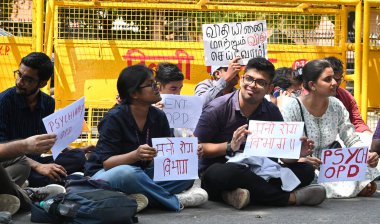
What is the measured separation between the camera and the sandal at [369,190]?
7.46 meters

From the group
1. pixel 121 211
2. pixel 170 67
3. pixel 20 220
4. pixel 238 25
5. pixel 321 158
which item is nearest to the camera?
pixel 121 211

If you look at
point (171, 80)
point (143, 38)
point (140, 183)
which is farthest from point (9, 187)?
point (143, 38)

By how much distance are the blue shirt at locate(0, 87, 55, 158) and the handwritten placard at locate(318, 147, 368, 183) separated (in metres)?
2.26

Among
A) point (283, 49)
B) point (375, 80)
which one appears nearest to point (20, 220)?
point (283, 49)

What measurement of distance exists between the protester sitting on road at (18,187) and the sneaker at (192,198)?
2.97ft

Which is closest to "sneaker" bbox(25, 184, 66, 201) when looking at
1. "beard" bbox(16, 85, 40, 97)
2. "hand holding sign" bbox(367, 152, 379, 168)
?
"beard" bbox(16, 85, 40, 97)

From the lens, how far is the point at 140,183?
6.20m

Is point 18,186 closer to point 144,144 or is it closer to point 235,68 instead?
point 144,144

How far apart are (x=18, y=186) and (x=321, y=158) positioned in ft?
7.78

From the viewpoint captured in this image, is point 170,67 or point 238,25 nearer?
point 170,67

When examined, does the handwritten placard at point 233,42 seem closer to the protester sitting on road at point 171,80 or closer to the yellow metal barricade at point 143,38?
the protester sitting on road at point 171,80

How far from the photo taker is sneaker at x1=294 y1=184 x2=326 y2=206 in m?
6.75

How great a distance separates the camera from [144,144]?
20.7 ft

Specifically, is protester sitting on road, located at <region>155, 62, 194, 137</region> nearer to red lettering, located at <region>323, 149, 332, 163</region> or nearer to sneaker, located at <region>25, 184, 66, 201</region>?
red lettering, located at <region>323, 149, 332, 163</region>
